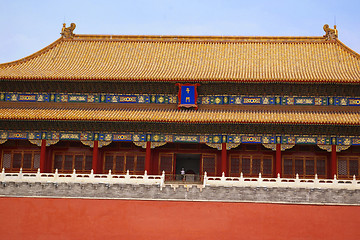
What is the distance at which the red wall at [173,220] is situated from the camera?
20.8 meters

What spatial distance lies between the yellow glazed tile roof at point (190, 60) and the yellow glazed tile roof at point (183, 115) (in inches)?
66.8

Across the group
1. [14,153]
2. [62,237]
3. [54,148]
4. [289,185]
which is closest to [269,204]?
[289,185]

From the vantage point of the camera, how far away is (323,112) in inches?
998

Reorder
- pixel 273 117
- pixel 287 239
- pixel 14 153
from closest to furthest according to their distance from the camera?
pixel 287 239 → pixel 273 117 → pixel 14 153

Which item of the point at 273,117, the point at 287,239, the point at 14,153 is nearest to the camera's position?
the point at 287,239

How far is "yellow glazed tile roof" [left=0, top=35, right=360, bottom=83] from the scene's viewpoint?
85.1 ft

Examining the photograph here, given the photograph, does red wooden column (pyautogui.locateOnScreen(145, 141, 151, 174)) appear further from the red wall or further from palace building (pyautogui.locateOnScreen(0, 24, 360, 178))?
the red wall

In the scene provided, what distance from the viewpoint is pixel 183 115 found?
2527 cm

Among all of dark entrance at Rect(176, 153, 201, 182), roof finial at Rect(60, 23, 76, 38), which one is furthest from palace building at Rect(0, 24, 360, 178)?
dark entrance at Rect(176, 153, 201, 182)

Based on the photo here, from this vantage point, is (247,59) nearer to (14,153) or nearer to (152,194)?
(152,194)

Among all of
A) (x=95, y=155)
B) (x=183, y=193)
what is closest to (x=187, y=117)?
(x=183, y=193)

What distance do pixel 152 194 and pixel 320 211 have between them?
727cm

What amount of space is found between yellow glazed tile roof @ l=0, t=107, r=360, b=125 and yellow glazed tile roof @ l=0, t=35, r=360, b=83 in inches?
66.8

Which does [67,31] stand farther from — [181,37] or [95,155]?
[95,155]
